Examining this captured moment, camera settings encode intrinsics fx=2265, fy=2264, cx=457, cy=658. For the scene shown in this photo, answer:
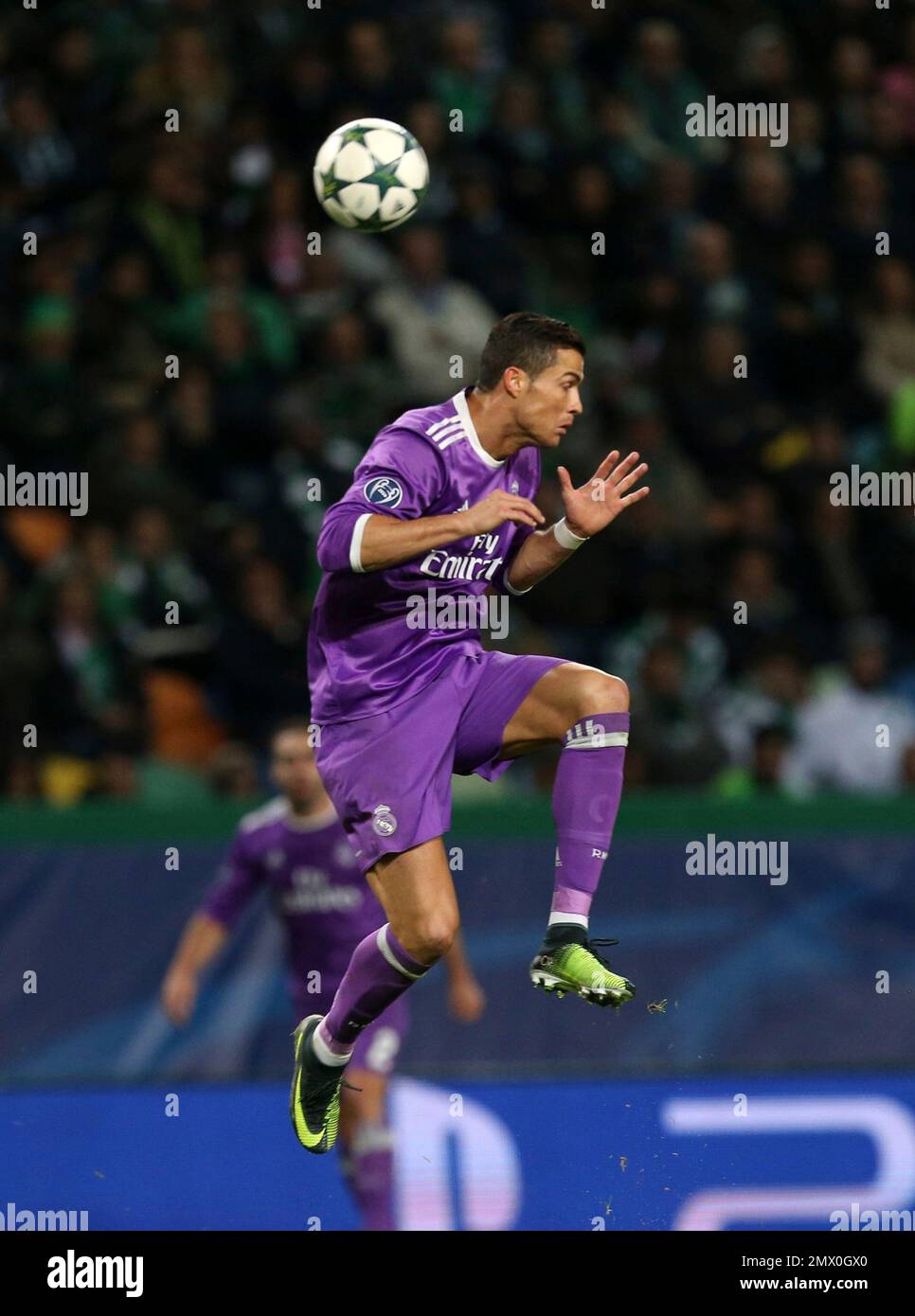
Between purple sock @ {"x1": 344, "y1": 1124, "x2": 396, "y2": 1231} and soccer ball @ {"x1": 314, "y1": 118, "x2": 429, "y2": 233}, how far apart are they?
410 centimetres

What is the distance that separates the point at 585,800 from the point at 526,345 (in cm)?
153

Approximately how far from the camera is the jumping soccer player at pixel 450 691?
24.5 ft

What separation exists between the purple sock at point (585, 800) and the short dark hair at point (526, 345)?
118 centimetres

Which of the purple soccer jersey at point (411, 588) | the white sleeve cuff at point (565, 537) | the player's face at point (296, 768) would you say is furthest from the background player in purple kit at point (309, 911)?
the white sleeve cuff at point (565, 537)

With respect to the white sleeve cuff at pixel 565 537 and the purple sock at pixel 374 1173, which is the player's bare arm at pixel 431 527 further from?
the purple sock at pixel 374 1173

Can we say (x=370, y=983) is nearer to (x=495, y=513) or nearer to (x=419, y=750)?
(x=419, y=750)

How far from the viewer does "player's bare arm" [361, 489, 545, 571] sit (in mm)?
6984
